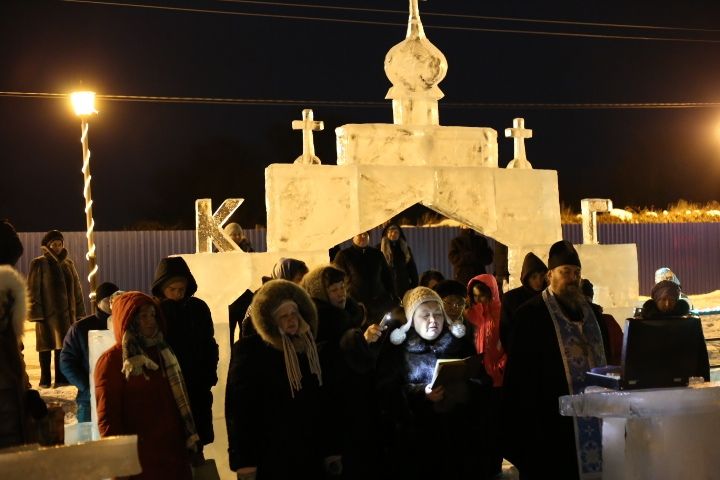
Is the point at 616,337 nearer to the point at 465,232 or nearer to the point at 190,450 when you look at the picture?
the point at 190,450

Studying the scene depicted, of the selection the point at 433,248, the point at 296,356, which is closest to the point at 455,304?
the point at 296,356

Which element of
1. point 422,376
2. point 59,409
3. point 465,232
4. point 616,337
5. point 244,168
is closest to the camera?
point 59,409

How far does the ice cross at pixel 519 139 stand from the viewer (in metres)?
11.2

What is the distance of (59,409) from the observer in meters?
4.54

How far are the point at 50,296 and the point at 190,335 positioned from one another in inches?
253

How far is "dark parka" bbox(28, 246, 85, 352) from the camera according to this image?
12.1 m

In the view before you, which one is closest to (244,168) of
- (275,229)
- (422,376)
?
(275,229)

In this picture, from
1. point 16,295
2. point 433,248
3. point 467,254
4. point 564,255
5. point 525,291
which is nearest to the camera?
point 16,295

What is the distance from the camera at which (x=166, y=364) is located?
18.4ft

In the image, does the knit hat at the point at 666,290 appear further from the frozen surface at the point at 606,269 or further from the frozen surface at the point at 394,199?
the frozen surface at the point at 394,199

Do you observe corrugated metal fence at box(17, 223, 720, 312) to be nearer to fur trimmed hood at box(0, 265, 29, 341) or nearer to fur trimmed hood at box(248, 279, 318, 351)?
fur trimmed hood at box(248, 279, 318, 351)

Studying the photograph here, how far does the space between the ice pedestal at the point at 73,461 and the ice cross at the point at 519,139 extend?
765 cm

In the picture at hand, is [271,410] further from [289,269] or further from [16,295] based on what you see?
[289,269]

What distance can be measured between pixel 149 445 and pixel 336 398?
1022mm
